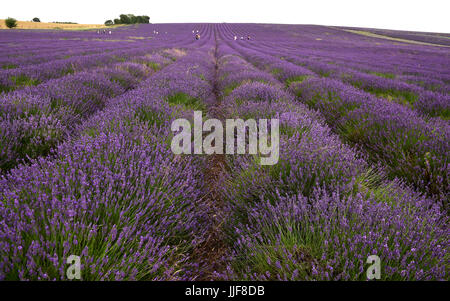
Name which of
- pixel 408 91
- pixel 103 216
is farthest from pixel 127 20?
pixel 103 216

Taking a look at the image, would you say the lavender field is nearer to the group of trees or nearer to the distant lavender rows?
the distant lavender rows

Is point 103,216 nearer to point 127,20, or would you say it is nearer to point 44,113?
point 44,113

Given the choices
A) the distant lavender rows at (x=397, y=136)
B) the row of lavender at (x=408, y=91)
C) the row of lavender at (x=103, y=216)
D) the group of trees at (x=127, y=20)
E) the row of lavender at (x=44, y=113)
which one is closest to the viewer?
the row of lavender at (x=103, y=216)

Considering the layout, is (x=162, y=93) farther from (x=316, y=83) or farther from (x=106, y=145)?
(x=316, y=83)

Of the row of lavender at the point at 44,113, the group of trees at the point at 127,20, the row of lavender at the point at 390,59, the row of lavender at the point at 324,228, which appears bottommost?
the row of lavender at the point at 324,228

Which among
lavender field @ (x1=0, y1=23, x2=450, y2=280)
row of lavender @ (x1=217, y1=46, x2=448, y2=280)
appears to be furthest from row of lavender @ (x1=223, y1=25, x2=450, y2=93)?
row of lavender @ (x1=217, y1=46, x2=448, y2=280)

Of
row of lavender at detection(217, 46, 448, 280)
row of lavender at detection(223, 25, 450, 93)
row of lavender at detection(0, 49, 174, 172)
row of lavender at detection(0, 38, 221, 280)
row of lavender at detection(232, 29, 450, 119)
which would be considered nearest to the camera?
row of lavender at detection(0, 38, 221, 280)

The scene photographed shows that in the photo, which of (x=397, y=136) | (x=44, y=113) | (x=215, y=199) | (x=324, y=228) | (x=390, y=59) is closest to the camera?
(x=324, y=228)

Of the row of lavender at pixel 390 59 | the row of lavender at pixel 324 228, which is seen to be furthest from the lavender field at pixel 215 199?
the row of lavender at pixel 390 59

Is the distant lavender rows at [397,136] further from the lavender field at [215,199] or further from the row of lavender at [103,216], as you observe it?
the row of lavender at [103,216]

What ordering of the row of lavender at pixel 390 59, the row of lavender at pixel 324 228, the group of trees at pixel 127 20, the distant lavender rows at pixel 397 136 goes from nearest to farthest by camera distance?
the row of lavender at pixel 324 228, the distant lavender rows at pixel 397 136, the row of lavender at pixel 390 59, the group of trees at pixel 127 20

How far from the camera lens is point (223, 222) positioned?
1.92 meters
